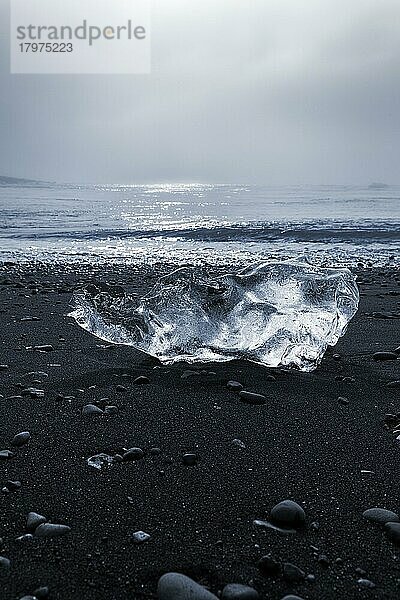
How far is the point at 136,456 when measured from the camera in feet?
9.41

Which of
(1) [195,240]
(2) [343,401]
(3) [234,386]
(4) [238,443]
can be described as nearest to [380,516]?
(4) [238,443]

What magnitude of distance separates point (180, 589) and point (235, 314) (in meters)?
3.00

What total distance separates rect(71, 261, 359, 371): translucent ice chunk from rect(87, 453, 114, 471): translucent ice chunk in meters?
1.74

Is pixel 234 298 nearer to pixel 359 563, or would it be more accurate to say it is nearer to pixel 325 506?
A: pixel 325 506

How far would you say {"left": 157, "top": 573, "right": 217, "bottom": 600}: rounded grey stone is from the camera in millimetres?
1810

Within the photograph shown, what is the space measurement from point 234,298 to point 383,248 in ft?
46.1

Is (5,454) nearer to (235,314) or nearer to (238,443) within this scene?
(238,443)

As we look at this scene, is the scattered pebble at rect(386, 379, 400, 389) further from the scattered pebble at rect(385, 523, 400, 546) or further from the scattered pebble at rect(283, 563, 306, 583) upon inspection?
the scattered pebble at rect(283, 563, 306, 583)

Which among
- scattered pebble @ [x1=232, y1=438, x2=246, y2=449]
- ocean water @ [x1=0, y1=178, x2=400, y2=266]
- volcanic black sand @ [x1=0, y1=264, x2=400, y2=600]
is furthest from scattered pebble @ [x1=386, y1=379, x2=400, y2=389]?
ocean water @ [x1=0, y1=178, x2=400, y2=266]

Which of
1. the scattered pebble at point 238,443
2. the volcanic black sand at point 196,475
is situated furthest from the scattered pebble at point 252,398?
the scattered pebble at point 238,443

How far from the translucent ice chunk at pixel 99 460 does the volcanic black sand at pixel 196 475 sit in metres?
0.04

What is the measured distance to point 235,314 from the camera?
4.69 meters

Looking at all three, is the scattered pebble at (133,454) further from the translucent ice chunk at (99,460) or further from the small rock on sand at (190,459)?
the small rock on sand at (190,459)

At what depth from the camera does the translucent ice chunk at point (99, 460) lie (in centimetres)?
277
